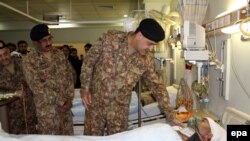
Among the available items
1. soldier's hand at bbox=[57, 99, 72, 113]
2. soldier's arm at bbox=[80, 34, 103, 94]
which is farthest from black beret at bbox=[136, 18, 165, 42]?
soldier's hand at bbox=[57, 99, 72, 113]

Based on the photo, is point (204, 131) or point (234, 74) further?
point (234, 74)

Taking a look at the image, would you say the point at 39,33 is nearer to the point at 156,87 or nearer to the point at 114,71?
the point at 114,71

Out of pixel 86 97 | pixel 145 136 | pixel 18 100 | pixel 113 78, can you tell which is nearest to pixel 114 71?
pixel 113 78

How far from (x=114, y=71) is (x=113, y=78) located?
2.4 inches

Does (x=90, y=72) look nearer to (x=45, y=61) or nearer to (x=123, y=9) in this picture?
(x=45, y=61)

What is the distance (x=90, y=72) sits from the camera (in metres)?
2.38

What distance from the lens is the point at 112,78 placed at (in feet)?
7.94

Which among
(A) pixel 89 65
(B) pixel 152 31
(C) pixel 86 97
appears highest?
(B) pixel 152 31

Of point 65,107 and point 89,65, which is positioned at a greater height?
point 89,65

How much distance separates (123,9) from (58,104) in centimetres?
509

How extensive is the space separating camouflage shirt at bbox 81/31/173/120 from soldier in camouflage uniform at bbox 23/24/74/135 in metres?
0.64

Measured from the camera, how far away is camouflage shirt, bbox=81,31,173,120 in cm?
240

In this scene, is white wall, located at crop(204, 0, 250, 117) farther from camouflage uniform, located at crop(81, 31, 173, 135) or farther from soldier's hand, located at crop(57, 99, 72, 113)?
soldier's hand, located at crop(57, 99, 72, 113)

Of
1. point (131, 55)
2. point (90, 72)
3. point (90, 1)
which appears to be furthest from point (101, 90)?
point (90, 1)
